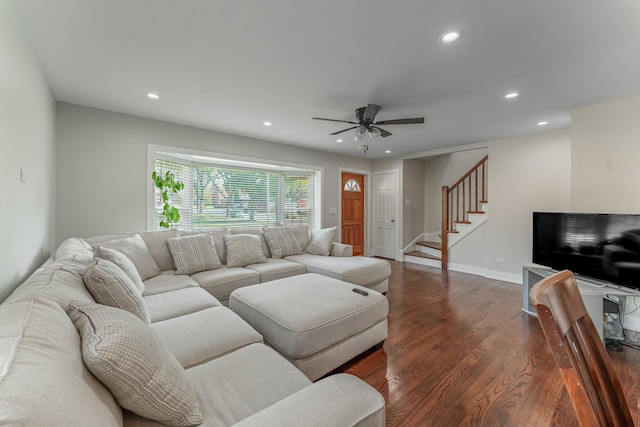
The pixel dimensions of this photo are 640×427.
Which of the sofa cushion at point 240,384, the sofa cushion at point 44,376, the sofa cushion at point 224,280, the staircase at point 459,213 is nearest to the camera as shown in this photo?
the sofa cushion at point 44,376

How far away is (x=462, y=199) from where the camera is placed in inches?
216

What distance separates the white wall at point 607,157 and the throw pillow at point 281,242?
3.53m

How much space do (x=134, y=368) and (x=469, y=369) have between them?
2177 millimetres

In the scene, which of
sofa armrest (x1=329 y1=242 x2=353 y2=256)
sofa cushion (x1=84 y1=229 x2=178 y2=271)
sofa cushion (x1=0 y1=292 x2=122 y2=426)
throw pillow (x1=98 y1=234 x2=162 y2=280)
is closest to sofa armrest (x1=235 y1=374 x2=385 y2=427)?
sofa cushion (x1=0 y1=292 x2=122 y2=426)

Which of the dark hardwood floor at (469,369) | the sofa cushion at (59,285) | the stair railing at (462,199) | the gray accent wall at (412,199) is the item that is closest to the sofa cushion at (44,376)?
the sofa cushion at (59,285)

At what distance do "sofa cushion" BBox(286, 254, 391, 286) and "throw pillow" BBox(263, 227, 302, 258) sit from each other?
0.30 metres

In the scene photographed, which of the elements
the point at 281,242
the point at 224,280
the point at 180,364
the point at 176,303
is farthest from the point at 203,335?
the point at 281,242

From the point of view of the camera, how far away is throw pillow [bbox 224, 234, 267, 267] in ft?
10.5

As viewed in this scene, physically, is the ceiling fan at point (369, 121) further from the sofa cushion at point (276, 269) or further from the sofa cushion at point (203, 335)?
the sofa cushion at point (203, 335)

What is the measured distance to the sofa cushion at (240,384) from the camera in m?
0.97

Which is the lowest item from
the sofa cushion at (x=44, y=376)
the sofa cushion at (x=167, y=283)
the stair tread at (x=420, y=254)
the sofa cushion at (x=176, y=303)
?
the stair tread at (x=420, y=254)

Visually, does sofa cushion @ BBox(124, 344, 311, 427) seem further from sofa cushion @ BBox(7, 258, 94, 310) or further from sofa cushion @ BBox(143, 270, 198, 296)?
sofa cushion @ BBox(143, 270, 198, 296)

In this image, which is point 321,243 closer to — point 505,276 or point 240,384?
point 240,384

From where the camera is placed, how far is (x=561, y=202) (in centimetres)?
Answer: 388
